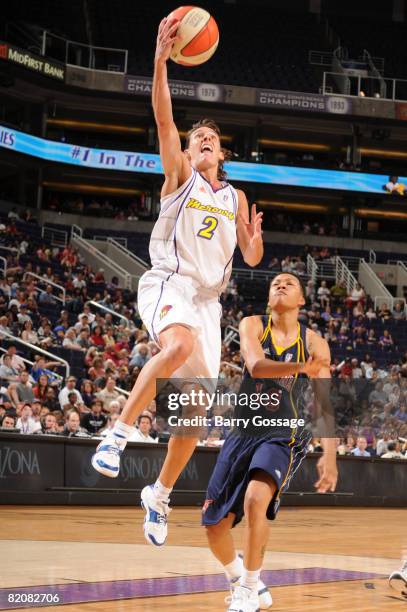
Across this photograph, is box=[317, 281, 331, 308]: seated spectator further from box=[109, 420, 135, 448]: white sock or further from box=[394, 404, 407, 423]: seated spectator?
box=[109, 420, 135, 448]: white sock

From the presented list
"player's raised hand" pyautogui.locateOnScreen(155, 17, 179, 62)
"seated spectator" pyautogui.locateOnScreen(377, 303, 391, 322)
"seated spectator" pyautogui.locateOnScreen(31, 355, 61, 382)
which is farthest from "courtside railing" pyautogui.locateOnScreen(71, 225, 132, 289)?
"player's raised hand" pyautogui.locateOnScreen(155, 17, 179, 62)

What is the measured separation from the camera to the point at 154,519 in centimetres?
570

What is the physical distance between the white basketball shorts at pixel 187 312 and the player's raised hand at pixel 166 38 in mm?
1316

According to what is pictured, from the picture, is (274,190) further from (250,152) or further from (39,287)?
(39,287)

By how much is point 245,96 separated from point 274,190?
3839mm

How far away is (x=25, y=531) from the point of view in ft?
32.1

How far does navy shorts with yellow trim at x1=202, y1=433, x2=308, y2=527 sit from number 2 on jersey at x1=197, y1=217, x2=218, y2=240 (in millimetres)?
1240

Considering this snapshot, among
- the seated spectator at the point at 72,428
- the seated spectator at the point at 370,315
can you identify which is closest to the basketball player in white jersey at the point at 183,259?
the seated spectator at the point at 72,428

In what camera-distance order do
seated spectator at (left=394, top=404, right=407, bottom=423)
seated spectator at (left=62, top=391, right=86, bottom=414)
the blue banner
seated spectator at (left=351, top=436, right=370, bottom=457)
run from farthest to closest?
the blue banner → seated spectator at (left=394, top=404, right=407, bottom=423) → seated spectator at (left=351, top=436, right=370, bottom=457) → seated spectator at (left=62, top=391, right=86, bottom=414)

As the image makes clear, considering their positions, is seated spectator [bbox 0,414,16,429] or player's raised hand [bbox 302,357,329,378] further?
seated spectator [bbox 0,414,16,429]

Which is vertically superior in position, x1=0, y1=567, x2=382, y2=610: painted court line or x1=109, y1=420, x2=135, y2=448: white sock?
x1=109, y1=420, x2=135, y2=448: white sock

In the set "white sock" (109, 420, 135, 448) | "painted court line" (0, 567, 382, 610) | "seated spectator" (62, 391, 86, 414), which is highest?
"seated spectator" (62, 391, 86, 414)

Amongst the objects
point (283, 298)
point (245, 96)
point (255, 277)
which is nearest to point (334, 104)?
point (245, 96)

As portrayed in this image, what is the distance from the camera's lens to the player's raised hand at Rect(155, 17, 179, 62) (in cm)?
546
